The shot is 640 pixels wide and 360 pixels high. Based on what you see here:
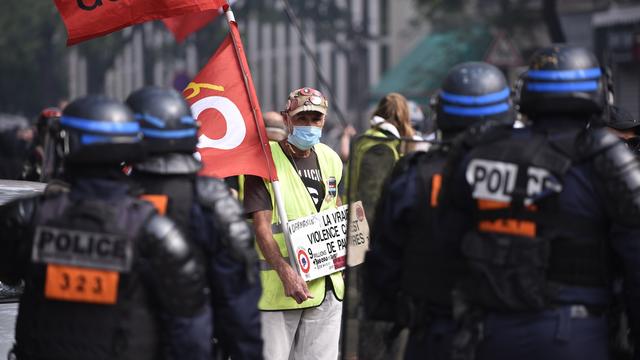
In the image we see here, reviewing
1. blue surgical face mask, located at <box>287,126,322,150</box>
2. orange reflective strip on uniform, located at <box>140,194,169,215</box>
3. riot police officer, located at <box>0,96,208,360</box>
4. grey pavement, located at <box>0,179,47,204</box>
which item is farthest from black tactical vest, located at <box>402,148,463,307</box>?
grey pavement, located at <box>0,179,47,204</box>

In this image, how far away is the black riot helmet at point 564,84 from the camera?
4.57 m

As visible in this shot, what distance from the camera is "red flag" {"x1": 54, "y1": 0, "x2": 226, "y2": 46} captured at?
24.9ft

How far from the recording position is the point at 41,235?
14.3 feet

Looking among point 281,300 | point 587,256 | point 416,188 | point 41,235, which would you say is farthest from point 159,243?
point 281,300

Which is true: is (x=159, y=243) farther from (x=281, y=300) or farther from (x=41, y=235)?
(x=281, y=300)

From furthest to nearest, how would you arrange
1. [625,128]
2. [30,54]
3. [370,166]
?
[30,54] → [625,128] → [370,166]

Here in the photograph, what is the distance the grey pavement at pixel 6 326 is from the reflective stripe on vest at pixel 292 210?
1.20m

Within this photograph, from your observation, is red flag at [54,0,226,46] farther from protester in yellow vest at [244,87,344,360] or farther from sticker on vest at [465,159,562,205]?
sticker on vest at [465,159,562,205]

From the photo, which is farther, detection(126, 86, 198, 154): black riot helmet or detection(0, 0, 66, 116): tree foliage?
detection(0, 0, 66, 116): tree foliage

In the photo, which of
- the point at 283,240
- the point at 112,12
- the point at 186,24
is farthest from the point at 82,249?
the point at 186,24

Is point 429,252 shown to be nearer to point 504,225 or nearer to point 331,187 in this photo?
point 504,225

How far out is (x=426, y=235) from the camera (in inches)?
188

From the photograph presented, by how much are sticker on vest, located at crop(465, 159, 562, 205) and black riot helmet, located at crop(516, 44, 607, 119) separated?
0.77 feet

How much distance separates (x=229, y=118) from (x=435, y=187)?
2618 millimetres
